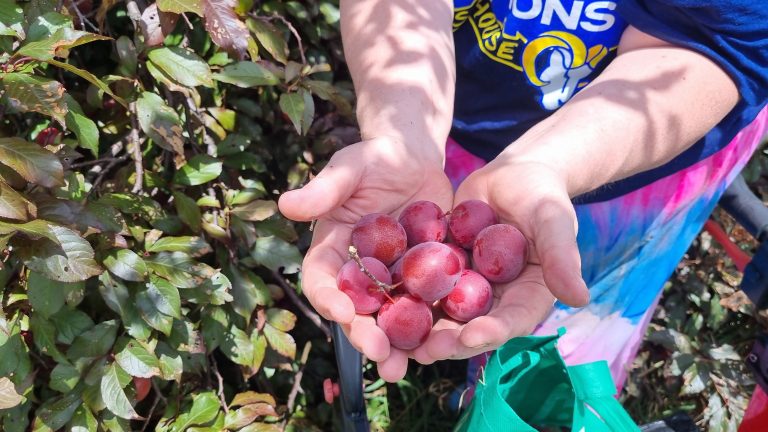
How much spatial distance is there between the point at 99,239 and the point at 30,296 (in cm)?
15

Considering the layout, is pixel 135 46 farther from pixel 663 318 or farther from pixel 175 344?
pixel 663 318

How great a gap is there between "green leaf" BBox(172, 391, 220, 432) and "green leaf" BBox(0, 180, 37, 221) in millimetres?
696

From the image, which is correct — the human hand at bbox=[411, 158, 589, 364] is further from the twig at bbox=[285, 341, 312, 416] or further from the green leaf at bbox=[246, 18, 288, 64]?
the twig at bbox=[285, 341, 312, 416]

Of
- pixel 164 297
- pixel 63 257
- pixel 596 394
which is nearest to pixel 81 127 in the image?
pixel 63 257

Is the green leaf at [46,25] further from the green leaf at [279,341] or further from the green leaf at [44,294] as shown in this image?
the green leaf at [279,341]

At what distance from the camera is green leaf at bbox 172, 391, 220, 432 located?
5.20ft

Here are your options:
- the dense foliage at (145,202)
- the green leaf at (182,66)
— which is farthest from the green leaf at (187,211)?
the green leaf at (182,66)

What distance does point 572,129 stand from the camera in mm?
1288

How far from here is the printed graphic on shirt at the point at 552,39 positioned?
140 cm

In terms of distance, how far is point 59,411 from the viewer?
1.41 m

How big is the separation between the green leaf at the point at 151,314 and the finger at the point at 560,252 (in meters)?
0.74

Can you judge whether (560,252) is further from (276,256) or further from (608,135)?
(276,256)

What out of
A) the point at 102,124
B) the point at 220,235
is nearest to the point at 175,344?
the point at 220,235

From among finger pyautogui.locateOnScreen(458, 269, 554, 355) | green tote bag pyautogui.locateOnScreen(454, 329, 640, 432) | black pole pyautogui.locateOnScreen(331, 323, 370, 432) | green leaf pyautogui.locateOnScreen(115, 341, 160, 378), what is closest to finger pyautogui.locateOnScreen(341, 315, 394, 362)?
finger pyautogui.locateOnScreen(458, 269, 554, 355)
